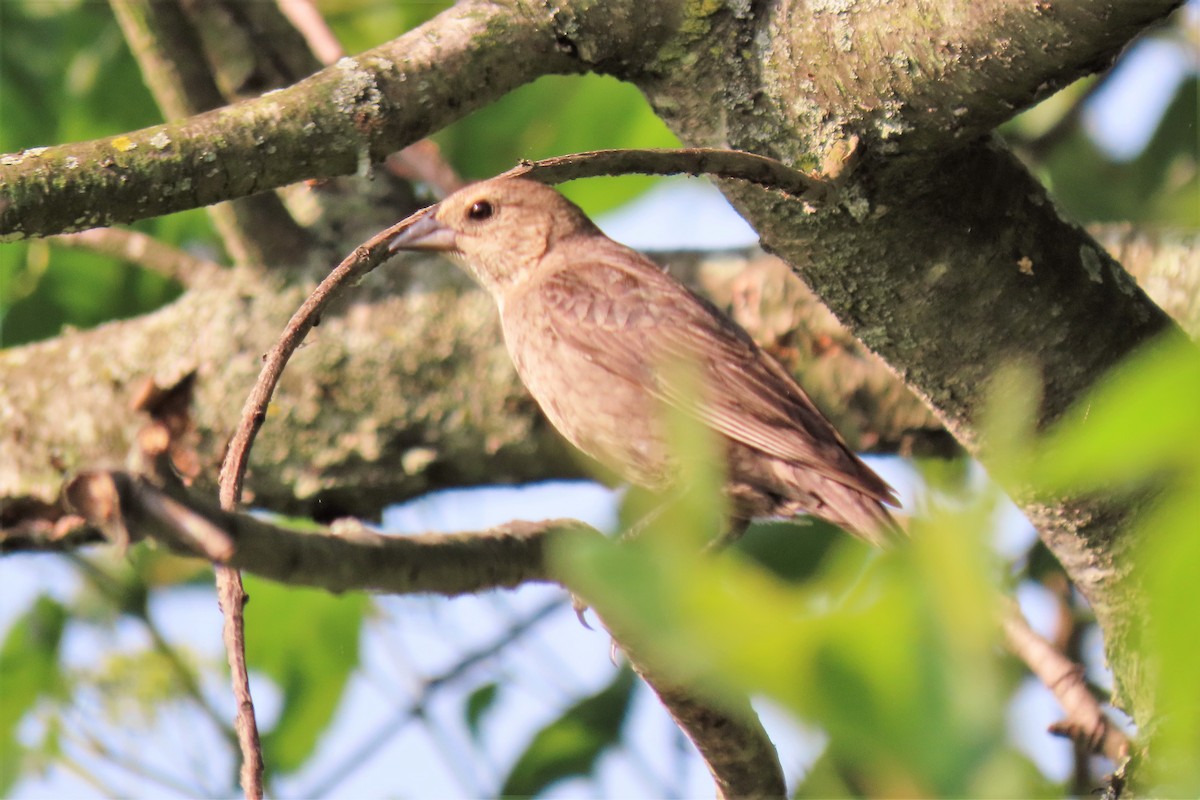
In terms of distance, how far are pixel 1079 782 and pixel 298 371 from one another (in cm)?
278

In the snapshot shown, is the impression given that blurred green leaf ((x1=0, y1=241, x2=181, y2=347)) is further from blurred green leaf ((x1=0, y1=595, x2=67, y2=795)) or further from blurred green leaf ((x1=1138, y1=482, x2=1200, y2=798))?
blurred green leaf ((x1=1138, y1=482, x2=1200, y2=798))

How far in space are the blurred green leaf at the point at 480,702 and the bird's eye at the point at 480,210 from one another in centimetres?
167

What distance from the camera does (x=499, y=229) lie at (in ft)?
16.0

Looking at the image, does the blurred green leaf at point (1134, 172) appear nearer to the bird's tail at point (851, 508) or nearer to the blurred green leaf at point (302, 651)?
the bird's tail at point (851, 508)

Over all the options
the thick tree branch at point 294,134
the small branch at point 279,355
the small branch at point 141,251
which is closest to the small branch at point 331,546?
the small branch at point 279,355

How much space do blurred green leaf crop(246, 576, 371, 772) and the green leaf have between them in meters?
Result: 0.90

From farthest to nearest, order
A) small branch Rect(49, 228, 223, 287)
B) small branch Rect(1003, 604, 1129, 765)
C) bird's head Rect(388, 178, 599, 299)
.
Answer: small branch Rect(49, 228, 223, 287) → bird's head Rect(388, 178, 599, 299) → small branch Rect(1003, 604, 1129, 765)

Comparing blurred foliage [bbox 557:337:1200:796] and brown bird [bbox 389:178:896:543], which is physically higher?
brown bird [bbox 389:178:896:543]

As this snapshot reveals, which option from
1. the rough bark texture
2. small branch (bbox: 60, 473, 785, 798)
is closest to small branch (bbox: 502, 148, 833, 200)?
the rough bark texture

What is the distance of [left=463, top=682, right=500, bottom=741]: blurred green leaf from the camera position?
4.92 metres

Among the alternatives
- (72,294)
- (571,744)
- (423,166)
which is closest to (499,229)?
(423,166)

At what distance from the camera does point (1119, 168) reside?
18.3 ft

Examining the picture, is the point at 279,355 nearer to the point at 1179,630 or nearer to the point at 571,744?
the point at 1179,630

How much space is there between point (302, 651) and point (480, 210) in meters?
1.74
